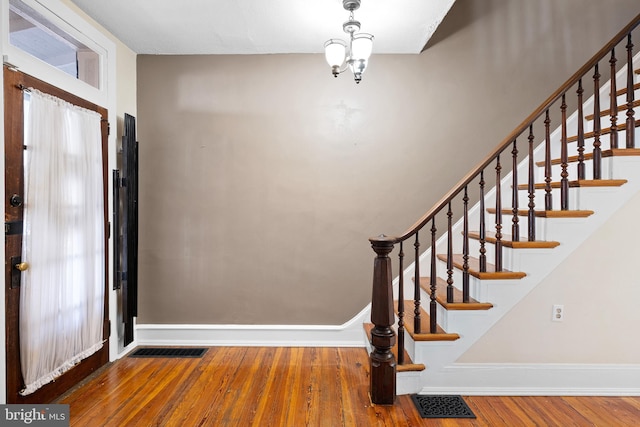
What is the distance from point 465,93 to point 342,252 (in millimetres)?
1898

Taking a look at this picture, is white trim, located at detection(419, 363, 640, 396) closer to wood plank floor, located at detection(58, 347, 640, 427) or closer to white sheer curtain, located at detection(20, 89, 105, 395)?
wood plank floor, located at detection(58, 347, 640, 427)

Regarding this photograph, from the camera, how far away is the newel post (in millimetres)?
2297

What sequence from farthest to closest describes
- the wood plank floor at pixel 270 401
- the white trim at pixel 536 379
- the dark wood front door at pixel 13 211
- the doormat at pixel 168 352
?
the doormat at pixel 168 352
the white trim at pixel 536 379
the wood plank floor at pixel 270 401
the dark wood front door at pixel 13 211

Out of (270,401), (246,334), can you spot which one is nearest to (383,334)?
(270,401)

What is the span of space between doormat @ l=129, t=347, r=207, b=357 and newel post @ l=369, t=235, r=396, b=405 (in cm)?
163

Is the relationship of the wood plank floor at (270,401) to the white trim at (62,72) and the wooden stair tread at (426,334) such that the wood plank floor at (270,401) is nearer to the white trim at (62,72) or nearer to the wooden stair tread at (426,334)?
the wooden stair tread at (426,334)

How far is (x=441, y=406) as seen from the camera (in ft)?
7.48

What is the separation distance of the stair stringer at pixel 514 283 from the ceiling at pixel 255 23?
1689mm

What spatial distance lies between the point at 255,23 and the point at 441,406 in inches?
122

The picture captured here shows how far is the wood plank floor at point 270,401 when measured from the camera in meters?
2.12

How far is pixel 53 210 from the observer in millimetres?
2217

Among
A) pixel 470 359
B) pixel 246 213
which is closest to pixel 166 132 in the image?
pixel 246 213

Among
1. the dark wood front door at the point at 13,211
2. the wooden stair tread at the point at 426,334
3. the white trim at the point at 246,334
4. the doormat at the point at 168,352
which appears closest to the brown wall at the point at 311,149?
the white trim at the point at 246,334

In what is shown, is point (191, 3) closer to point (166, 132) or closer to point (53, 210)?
point (166, 132)
